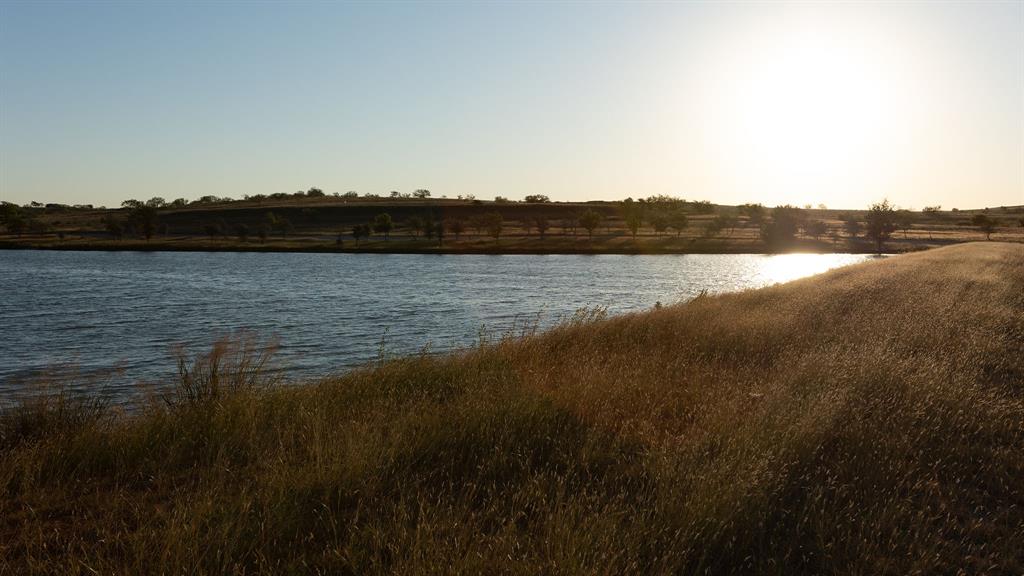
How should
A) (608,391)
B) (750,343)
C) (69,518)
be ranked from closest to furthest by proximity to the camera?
1. (69,518)
2. (608,391)
3. (750,343)

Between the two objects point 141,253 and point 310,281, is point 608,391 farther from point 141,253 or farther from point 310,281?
point 141,253

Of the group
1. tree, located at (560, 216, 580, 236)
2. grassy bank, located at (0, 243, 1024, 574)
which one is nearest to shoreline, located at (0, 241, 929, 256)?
tree, located at (560, 216, 580, 236)

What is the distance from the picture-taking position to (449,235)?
137750mm

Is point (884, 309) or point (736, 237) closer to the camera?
point (884, 309)

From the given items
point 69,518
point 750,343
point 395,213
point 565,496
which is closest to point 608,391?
point 565,496

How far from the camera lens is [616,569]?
165 inches

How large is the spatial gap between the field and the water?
30.5m

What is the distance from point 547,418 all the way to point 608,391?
1503mm

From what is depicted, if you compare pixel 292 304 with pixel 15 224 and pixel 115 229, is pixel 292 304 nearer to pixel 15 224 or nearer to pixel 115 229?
pixel 115 229

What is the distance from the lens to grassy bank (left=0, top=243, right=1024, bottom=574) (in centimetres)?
470

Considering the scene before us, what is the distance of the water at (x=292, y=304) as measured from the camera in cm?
2295

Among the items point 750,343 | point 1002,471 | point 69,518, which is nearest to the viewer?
point 69,518

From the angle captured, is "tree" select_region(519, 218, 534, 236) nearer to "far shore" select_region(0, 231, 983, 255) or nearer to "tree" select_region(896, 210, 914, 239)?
"far shore" select_region(0, 231, 983, 255)

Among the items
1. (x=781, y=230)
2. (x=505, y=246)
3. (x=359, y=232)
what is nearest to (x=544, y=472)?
(x=505, y=246)
